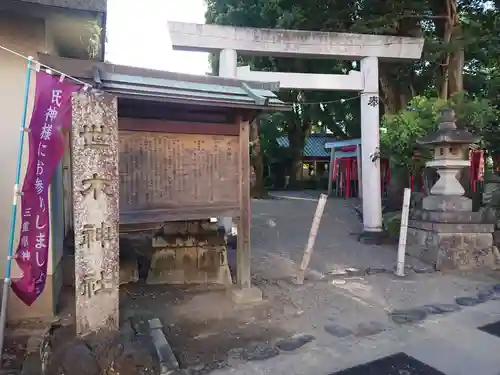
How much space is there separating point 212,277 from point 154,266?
3.41ft

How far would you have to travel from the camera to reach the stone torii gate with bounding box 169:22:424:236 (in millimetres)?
9344

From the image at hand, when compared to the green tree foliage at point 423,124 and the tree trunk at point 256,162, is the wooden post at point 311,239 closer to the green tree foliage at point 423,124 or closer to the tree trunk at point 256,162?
the green tree foliage at point 423,124

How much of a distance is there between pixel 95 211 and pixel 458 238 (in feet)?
24.1

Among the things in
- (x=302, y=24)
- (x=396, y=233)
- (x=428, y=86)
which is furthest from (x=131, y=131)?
(x=428, y=86)

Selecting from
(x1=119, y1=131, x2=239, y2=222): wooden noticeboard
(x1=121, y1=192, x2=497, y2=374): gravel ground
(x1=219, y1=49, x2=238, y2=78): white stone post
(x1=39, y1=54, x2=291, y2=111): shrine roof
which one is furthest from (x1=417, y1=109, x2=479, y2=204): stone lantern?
(x1=119, y1=131, x2=239, y2=222): wooden noticeboard

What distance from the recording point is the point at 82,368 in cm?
346

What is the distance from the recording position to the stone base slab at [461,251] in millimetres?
8273

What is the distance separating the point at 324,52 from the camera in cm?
1015

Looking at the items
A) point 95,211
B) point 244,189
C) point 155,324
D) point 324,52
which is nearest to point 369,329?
point 244,189

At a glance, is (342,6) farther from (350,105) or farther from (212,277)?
(212,277)

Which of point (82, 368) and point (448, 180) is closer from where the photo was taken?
point (82, 368)

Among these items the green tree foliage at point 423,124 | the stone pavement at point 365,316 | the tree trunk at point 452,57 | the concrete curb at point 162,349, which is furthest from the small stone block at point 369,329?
the tree trunk at point 452,57

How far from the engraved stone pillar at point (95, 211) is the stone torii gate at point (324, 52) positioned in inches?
220

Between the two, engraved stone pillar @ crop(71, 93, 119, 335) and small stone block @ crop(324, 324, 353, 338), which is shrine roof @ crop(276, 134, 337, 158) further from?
engraved stone pillar @ crop(71, 93, 119, 335)
